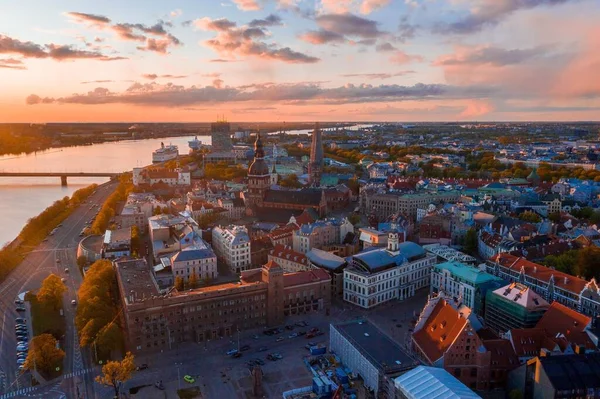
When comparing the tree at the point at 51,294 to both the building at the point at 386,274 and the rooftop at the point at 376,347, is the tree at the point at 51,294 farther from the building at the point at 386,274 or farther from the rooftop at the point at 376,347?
the building at the point at 386,274

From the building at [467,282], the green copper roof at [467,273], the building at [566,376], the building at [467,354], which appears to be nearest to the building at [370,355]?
the building at [467,354]

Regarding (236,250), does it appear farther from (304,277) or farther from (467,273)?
(467,273)

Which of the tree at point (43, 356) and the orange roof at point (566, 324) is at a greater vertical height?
the orange roof at point (566, 324)

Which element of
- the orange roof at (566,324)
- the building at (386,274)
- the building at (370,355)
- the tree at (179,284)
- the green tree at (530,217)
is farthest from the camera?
the green tree at (530,217)

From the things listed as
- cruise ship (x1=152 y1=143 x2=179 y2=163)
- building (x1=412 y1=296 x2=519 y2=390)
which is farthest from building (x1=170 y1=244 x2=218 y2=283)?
cruise ship (x1=152 y1=143 x2=179 y2=163)

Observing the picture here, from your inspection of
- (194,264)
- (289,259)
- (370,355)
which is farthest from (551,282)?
(194,264)

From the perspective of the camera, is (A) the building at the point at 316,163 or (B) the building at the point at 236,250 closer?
(B) the building at the point at 236,250

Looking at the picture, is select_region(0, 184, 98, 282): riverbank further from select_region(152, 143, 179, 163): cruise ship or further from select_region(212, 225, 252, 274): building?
select_region(152, 143, 179, 163): cruise ship
